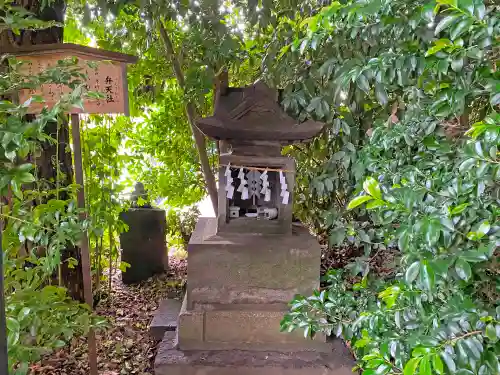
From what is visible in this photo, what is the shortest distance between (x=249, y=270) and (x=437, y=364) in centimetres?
196

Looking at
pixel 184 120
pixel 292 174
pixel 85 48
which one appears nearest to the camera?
pixel 85 48

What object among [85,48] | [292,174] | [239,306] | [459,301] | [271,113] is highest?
[85,48]

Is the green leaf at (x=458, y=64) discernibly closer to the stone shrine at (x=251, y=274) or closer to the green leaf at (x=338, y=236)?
the green leaf at (x=338, y=236)

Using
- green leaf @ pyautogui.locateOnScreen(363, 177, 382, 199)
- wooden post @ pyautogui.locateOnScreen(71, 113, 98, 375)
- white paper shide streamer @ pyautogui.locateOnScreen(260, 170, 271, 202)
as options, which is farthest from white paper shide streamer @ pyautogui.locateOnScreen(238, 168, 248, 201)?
green leaf @ pyautogui.locateOnScreen(363, 177, 382, 199)

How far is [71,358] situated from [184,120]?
9.37 feet

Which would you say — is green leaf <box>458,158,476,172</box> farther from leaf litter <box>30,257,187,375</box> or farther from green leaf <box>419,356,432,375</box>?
leaf litter <box>30,257,187,375</box>

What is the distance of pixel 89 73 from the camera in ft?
7.55

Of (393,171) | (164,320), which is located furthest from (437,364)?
(164,320)

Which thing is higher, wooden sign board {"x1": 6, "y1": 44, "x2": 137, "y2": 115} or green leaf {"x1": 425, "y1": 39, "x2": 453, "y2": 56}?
wooden sign board {"x1": 6, "y1": 44, "x2": 137, "y2": 115}

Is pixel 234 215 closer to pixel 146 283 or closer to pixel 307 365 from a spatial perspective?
pixel 307 365

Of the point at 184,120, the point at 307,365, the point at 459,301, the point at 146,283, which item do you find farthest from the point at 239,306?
the point at 184,120

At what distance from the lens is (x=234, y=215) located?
122 inches

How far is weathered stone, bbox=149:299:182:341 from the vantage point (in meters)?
3.47

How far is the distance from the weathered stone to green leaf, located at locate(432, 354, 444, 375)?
270 cm
